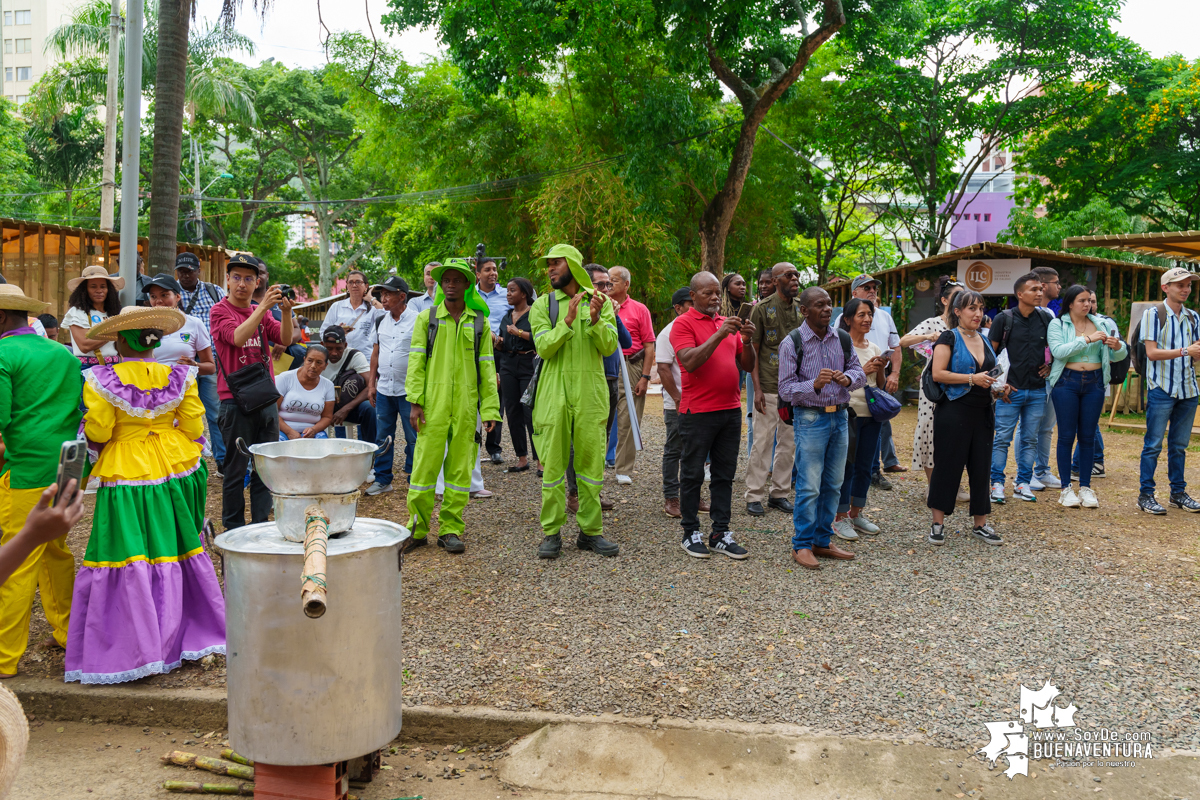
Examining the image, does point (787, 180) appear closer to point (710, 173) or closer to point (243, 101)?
point (710, 173)

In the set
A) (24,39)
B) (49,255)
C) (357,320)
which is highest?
(24,39)

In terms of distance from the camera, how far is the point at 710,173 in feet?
54.7

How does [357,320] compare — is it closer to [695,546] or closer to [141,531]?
[695,546]

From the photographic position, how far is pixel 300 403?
701cm

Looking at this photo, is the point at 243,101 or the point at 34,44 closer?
the point at 243,101

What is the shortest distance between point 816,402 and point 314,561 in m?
3.71

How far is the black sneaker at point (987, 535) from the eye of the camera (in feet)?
20.8

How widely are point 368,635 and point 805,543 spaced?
355 centimetres

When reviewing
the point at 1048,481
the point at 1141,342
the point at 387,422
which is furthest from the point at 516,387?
the point at 1141,342

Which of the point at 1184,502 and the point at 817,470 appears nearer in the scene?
the point at 817,470

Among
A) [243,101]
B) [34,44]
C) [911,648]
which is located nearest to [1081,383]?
[911,648]

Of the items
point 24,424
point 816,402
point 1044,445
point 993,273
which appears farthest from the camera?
point 993,273

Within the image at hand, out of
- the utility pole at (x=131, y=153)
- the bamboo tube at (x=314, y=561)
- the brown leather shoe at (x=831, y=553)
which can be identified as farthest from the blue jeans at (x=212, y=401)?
the bamboo tube at (x=314, y=561)

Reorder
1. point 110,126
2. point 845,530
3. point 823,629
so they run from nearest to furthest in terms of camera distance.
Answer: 1. point 823,629
2. point 845,530
3. point 110,126
